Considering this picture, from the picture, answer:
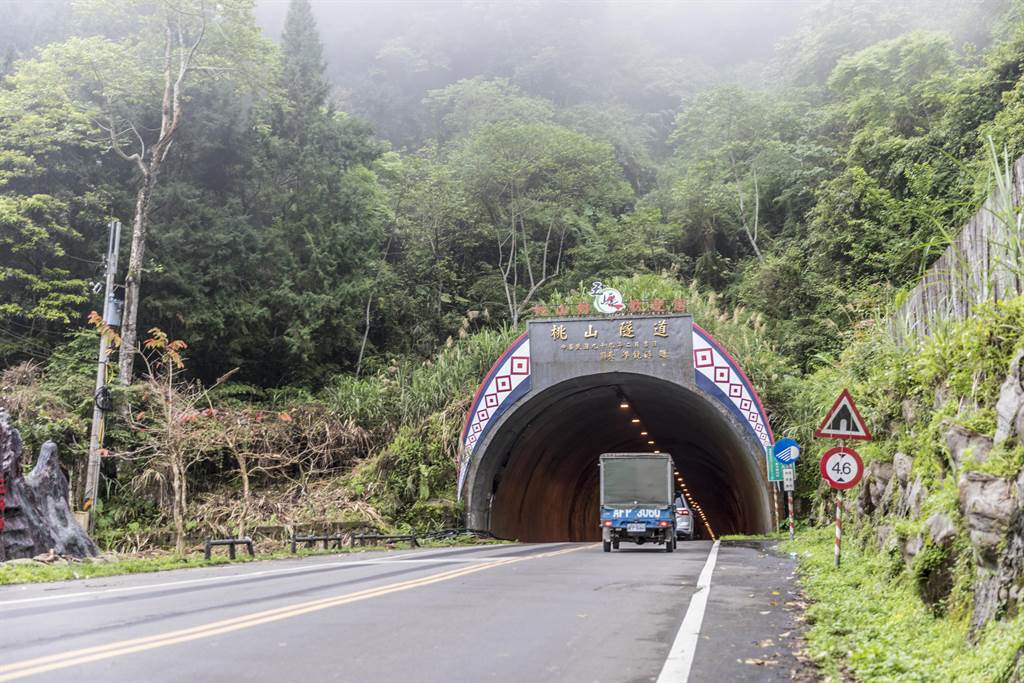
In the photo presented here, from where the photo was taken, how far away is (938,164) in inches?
1097

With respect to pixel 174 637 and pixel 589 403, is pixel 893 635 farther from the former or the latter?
pixel 589 403

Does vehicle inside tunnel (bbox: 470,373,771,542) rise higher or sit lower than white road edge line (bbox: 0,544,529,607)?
higher

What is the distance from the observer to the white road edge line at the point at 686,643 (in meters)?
5.97

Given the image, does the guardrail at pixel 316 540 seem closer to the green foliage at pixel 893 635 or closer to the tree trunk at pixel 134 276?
the tree trunk at pixel 134 276

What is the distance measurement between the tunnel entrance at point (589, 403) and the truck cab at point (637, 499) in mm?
3525

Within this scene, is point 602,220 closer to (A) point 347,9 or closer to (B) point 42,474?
(B) point 42,474

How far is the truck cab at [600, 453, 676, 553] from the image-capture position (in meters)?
23.0

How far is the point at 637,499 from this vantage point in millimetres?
23547

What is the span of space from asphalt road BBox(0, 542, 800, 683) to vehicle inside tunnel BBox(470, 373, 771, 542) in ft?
46.6

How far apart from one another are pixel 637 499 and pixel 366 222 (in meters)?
20.9

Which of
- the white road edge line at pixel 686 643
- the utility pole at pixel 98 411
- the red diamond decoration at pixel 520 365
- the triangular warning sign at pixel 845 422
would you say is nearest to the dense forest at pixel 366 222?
the utility pole at pixel 98 411

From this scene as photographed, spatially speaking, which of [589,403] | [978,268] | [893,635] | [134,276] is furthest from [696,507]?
[893,635]

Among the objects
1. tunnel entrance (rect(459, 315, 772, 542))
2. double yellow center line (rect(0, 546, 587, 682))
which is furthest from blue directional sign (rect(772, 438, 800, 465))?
double yellow center line (rect(0, 546, 587, 682))

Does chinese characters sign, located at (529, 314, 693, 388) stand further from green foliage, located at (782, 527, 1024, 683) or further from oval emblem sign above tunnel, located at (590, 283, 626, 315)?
green foliage, located at (782, 527, 1024, 683)
